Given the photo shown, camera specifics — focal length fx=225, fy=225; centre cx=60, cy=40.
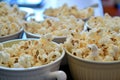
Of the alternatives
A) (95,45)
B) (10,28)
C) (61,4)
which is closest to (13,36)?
(10,28)

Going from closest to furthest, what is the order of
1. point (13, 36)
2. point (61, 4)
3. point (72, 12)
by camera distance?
point (13, 36)
point (72, 12)
point (61, 4)

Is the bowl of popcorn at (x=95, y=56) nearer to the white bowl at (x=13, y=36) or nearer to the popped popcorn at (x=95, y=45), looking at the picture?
the popped popcorn at (x=95, y=45)

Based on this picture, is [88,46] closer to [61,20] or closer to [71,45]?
[71,45]

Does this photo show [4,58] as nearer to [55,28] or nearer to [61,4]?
[55,28]

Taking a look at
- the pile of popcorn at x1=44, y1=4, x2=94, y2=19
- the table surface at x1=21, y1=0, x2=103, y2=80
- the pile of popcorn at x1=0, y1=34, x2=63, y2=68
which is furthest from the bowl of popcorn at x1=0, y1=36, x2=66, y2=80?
the table surface at x1=21, y1=0, x2=103, y2=80

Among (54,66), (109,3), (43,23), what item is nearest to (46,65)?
(54,66)

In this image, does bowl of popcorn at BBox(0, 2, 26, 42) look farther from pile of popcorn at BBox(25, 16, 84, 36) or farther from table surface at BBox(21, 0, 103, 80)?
table surface at BBox(21, 0, 103, 80)

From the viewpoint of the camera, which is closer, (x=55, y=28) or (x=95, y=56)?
(x=95, y=56)
